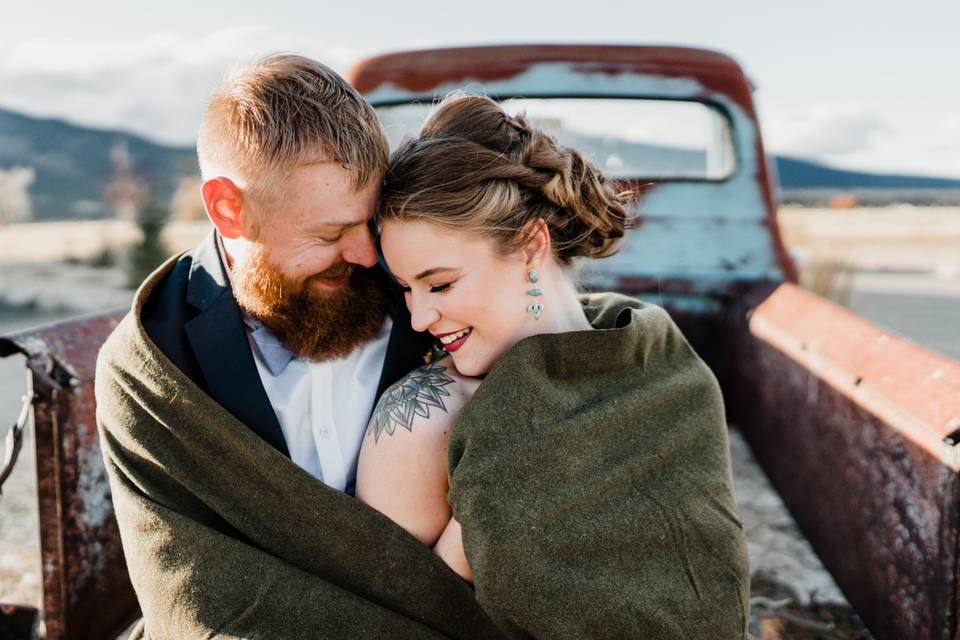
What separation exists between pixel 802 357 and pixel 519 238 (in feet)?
3.33

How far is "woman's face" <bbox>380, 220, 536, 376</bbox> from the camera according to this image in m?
1.45

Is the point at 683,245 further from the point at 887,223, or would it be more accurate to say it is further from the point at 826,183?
the point at 826,183

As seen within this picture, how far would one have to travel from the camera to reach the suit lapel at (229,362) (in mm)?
1464

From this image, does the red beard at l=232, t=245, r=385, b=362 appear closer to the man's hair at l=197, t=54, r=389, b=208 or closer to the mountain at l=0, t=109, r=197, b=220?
the man's hair at l=197, t=54, r=389, b=208

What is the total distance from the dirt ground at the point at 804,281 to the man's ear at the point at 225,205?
139 cm

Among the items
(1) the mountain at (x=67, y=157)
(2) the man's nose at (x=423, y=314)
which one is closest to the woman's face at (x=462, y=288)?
(2) the man's nose at (x=423, y=314)

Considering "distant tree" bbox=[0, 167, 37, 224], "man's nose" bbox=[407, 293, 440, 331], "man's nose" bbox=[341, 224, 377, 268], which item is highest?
"man's nose" bbox=[341, 224, 377, 268]

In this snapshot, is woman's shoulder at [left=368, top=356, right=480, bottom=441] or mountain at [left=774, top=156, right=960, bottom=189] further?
mountain at [left=774, top=156, right=960, bottom=189]

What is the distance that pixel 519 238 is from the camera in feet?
4.93

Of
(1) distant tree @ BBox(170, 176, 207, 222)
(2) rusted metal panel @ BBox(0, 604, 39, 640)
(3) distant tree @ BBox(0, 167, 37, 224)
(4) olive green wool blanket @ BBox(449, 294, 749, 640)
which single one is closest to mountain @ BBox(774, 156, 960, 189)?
(1) distant tree @ BBox(170, 176, 207, 222)

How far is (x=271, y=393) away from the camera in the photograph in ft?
5.28

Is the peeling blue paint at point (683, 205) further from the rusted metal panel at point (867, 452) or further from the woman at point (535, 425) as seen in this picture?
the woman at point (535, 425)

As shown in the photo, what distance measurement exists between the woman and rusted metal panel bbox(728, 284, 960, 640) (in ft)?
1.12

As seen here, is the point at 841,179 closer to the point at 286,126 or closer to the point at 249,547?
the point at 286,126
